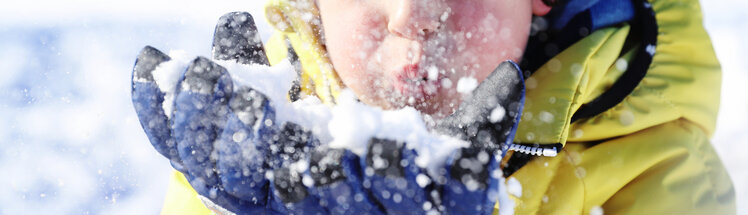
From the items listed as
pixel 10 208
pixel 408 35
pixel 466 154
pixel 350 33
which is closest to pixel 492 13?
pixel 408 35

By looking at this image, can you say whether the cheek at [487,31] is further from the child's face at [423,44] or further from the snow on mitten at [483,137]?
the snow on mitten at [483,137]

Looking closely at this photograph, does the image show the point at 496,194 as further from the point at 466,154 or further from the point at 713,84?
the point at 713,84

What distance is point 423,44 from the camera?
1.18m

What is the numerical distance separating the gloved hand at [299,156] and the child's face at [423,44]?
193 mm

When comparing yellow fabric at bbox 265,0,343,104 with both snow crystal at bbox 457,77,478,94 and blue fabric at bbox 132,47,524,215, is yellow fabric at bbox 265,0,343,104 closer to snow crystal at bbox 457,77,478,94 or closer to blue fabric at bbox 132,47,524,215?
snow crystal at bbox 457,77,478,94

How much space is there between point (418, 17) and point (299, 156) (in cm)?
37

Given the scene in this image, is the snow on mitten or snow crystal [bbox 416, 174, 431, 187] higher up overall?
the snow on mitten

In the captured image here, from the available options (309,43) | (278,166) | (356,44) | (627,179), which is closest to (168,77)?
(278,166)

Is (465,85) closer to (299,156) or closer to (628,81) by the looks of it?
(299,156)

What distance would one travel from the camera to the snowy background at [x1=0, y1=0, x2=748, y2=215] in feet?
7.55

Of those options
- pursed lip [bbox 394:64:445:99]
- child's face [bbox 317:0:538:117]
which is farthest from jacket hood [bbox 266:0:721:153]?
pursed lip [bbox 394:64:445:99]

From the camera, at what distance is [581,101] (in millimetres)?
1438

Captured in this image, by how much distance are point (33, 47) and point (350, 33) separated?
6.07ft

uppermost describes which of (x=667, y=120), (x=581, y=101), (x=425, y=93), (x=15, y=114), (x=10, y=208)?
(x=425, y=93)
